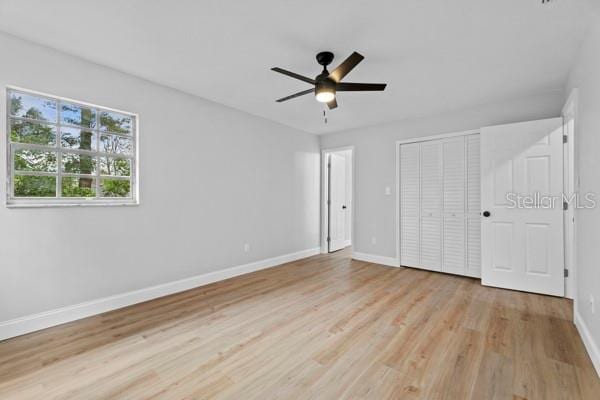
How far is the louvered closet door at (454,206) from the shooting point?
4.06 metres

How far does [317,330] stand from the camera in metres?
2.45

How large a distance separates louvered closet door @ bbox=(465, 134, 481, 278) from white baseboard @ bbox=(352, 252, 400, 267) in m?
1.09

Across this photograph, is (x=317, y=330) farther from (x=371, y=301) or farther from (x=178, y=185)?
(x=178, y=185)

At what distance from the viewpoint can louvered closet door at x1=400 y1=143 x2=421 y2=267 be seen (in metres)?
4.48

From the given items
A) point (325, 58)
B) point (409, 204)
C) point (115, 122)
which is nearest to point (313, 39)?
point (325, 58)

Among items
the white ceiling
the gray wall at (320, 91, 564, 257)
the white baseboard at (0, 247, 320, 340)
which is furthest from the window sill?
the gray wall at (320, 91, 564, 257)

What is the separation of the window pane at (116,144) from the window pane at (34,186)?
55 cm

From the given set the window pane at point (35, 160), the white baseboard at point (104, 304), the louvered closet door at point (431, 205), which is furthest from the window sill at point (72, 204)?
the louvered closet door at point (431, 205)

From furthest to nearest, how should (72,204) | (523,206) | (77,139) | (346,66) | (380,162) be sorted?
(380,162) → (523,206) → (77,139) → (72,204) → (346,66)

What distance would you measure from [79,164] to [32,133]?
1.36 feet

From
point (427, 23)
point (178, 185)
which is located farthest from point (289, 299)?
point (427, 23)

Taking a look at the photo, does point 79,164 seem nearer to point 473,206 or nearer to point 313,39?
point 313,39

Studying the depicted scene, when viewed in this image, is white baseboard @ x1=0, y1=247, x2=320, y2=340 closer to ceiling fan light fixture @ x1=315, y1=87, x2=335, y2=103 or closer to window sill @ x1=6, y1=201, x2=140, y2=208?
window sill @ x1=6, y1=201, x2=140, y2=208

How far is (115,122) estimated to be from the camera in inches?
116
